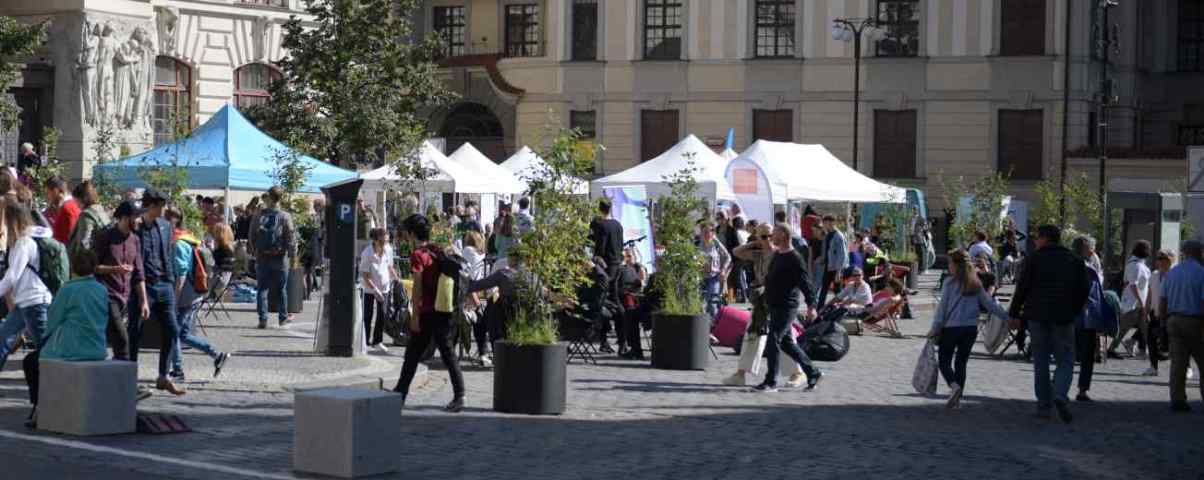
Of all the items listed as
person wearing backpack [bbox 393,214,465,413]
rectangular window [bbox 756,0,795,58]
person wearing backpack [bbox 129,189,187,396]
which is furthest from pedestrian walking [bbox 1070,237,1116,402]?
rectangular window [bbox 756,0,795,58]

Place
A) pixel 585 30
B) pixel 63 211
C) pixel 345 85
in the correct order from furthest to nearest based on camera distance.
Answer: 1. pixel 585 30
2. pixel 345 85
3. pixel 63 211

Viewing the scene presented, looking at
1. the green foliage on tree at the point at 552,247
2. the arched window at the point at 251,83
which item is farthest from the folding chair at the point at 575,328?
the arched window at the point at 251,83

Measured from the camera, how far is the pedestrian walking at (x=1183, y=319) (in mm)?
17391

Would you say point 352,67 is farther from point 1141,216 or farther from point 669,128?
point 1141,216

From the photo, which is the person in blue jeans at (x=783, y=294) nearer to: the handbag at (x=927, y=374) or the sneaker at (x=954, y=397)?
the handbag at (x=927, y=374)

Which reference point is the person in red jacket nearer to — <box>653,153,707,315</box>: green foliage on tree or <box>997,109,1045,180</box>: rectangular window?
<box>653,153,707,315</box>: green foliage on tree

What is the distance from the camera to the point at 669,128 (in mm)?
55812

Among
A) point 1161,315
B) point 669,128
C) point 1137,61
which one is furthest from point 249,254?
point 1137,61

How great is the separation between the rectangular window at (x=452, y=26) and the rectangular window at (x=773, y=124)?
1071cm

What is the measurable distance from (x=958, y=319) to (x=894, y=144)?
123 ft

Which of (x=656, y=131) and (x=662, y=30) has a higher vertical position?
(x=662, y=30)

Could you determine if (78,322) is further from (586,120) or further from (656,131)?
(586,120)

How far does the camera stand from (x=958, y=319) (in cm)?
1675

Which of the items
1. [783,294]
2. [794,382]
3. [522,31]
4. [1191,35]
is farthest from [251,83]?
[783,294]
